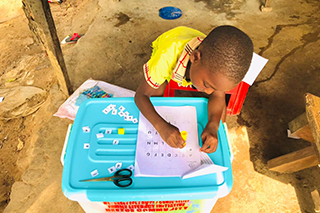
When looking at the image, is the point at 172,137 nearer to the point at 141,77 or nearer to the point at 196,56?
the point at 196,56

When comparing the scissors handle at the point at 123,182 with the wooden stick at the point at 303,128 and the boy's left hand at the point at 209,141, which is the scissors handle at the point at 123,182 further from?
the wooden stick at the point at 303,128

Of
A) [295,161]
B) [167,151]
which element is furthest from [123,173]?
[295,161]

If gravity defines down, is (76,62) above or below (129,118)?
below

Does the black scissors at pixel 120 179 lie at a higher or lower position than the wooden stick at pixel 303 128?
higher

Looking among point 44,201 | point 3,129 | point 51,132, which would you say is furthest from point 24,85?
point 44,201

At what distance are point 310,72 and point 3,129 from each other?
257cm

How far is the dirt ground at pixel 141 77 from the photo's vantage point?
136 cm

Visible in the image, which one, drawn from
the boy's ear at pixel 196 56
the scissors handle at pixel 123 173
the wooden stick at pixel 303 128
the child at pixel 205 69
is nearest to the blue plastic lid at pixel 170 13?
the child at pixel 205 69

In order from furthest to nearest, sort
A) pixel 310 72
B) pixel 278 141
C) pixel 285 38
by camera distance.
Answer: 1. pixel 285 38
2. pixel 310 72
3. pixel 278 141

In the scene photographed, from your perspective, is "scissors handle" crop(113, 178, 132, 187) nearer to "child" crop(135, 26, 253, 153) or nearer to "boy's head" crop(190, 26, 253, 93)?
"child" crop(135, 26, 253, 153)

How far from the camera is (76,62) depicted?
2107 mm

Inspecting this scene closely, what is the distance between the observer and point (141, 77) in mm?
1980

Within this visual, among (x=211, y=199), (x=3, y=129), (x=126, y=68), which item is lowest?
(x=3, y=129)

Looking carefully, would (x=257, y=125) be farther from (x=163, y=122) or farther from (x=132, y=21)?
(x=132, y=21)
